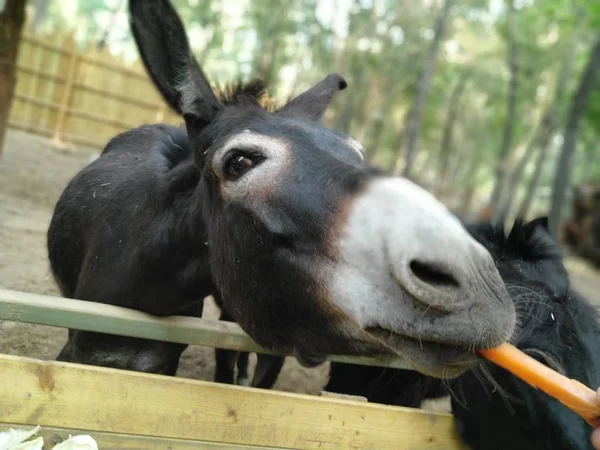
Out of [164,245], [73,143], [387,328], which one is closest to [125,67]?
[73,143]

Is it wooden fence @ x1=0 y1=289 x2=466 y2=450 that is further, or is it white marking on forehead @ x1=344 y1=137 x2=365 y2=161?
white marking on forehead @ x1=344 y1=137 x2=365 y2=161

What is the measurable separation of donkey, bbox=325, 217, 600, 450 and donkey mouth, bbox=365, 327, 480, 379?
49cm

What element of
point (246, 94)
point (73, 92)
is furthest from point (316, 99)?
point (73, 92)

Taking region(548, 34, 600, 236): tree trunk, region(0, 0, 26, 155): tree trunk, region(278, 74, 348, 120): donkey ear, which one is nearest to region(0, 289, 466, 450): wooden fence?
region(278, 74, 348, 120): donkey ear

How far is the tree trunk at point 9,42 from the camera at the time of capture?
7.59 meters

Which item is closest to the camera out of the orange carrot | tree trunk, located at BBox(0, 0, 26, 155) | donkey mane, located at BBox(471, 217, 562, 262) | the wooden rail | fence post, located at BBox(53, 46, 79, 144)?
the orange carrot

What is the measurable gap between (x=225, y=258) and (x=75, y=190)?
72.4 inches

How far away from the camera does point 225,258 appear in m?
2.20

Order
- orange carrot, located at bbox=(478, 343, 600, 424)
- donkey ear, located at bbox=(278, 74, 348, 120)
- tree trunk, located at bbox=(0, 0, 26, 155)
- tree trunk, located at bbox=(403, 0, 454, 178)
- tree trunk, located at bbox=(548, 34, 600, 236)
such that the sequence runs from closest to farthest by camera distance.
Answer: orange carrot, located at bbox=(478, 343, 600, 424), donkey ear, located at bbox=(278, 74, 348, 120), tree trunk, located at bbox=(0, 0, 26, 155), tree trunk, located at bbox=(548, 34, 600, 236), tree trunk, located at bbox=(403, 0, 454, 178)

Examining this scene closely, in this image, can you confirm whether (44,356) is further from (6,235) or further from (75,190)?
(6,235)

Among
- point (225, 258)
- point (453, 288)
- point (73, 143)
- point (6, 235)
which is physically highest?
point (453, 288)

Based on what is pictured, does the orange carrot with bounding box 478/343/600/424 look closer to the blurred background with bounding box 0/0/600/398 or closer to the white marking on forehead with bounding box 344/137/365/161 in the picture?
the white marking on forehead with bounding box 344/137/365/161

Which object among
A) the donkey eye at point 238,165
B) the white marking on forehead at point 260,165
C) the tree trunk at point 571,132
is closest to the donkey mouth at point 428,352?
the white marking on forehead at point 260,165

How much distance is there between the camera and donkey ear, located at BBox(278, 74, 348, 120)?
2686mm
